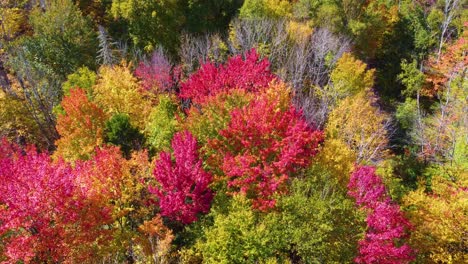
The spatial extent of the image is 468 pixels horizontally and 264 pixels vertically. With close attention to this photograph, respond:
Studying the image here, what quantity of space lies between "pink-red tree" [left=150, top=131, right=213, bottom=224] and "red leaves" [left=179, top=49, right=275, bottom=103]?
961 cm

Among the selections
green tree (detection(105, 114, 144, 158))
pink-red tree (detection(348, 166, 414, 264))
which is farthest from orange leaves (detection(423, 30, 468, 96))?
green tree (detection(105, 114, 144, 158))

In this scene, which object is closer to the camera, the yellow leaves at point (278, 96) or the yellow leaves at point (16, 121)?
the yellow leaves at point (278, 96)

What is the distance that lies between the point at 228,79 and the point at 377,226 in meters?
16.5

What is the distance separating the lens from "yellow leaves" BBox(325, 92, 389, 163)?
33375mm

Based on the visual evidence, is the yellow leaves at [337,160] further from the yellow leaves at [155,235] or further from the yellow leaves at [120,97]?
the yellow leaves at [120,97]

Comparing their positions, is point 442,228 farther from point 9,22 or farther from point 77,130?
point 9,22

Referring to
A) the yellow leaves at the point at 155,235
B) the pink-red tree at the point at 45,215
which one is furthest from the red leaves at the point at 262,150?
the pink-red tree at the point at 45,215

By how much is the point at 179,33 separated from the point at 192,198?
23.7m

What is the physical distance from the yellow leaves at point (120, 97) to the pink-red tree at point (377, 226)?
1715cm

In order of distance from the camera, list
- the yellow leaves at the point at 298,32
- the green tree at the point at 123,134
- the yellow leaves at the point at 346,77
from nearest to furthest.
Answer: the green tree at the point at 123,134 → the yellow leaves at the point at 346,77 → the yellow leaves at the point at 298,32

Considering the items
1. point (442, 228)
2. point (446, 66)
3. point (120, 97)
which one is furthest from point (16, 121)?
point (446, 66)

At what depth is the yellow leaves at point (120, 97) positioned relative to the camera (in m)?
30.6

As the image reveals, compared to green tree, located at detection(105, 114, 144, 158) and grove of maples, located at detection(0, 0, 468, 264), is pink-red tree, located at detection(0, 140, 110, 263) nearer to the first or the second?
grove of maples, located at detection(0, 0, 468, 264)

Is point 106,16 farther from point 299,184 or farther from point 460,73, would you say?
point 460,73
